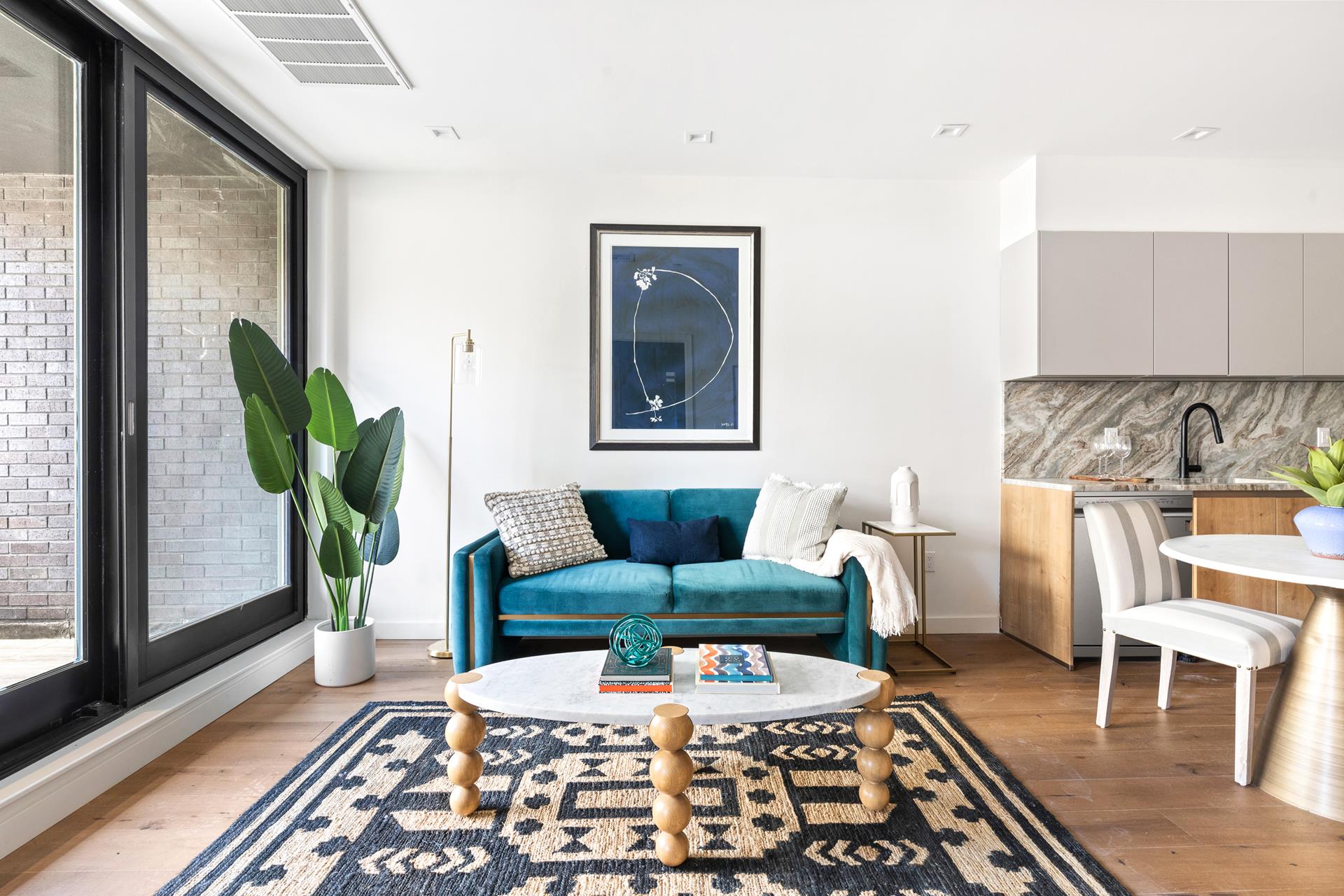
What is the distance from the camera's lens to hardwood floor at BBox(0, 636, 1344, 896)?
1849mm

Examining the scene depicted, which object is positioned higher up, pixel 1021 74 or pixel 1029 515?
pixel 1021 74

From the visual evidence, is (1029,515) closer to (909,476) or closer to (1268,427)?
(909,476)

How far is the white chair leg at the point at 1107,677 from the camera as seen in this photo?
2.71m

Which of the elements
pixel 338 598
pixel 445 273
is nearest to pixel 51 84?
pixel 445 273

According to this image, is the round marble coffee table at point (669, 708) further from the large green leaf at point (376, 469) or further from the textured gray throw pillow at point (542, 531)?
the large green leaf at point (376, 469)

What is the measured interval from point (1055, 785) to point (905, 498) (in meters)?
1.59

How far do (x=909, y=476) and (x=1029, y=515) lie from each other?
2.43ft

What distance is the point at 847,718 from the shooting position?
281 cm

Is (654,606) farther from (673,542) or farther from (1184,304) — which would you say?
(1184,304)

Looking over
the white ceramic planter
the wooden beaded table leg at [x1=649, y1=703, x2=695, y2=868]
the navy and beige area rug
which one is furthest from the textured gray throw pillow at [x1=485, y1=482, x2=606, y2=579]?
the wooden beaded table leg at [x1=649, y1=703, x2=695, y2=868]

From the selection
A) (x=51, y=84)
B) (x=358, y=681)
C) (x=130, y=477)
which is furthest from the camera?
(x=358, y=681)

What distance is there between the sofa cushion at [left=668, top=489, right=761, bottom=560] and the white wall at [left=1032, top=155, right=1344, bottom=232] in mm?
2158

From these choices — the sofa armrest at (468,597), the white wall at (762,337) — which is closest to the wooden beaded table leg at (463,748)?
the sofa armrest at (468,597)

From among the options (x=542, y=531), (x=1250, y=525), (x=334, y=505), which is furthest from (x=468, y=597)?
(x=1250, y=525)
